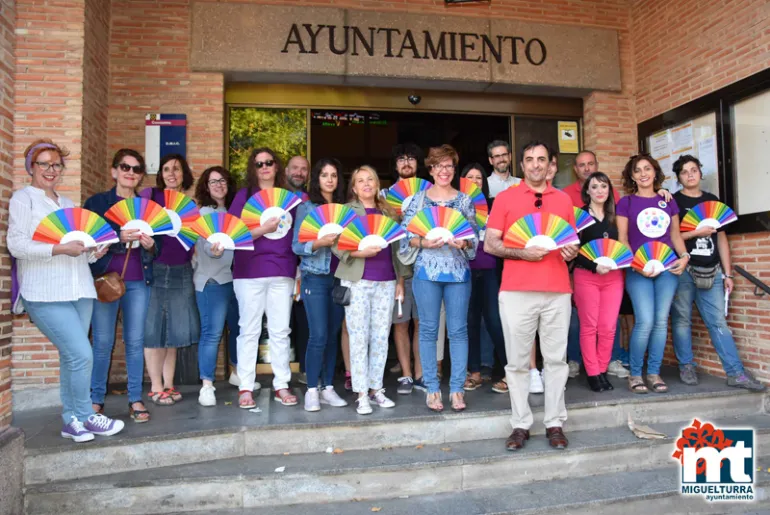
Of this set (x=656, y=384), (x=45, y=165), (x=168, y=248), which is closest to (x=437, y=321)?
(x=656, y=384)

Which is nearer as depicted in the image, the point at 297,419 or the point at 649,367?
the point at 297,419

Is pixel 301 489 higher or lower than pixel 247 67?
lower

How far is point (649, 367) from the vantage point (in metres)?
4.41

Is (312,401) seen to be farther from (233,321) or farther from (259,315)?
(233,321)

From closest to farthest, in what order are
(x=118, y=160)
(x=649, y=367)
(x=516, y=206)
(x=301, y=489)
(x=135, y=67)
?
(x=301, y=489)
(x=516, y=206)
(x=118, y=160)
(x=649, y=367)
(x=135, y=67)

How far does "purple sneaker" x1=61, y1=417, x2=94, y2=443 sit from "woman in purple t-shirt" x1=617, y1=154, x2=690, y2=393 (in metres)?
3.95

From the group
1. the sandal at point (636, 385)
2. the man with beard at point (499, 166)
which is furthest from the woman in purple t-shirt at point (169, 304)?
the sandal at point (636, 385)

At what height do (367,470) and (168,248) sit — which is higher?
(168,248)

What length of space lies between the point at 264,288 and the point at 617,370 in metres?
3.28

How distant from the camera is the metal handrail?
438 cm

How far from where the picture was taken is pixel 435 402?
3.72 metres

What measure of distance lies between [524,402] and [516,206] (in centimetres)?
128

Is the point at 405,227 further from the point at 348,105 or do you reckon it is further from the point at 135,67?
the point at 135,67

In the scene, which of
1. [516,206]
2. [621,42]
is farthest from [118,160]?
[621,42]
